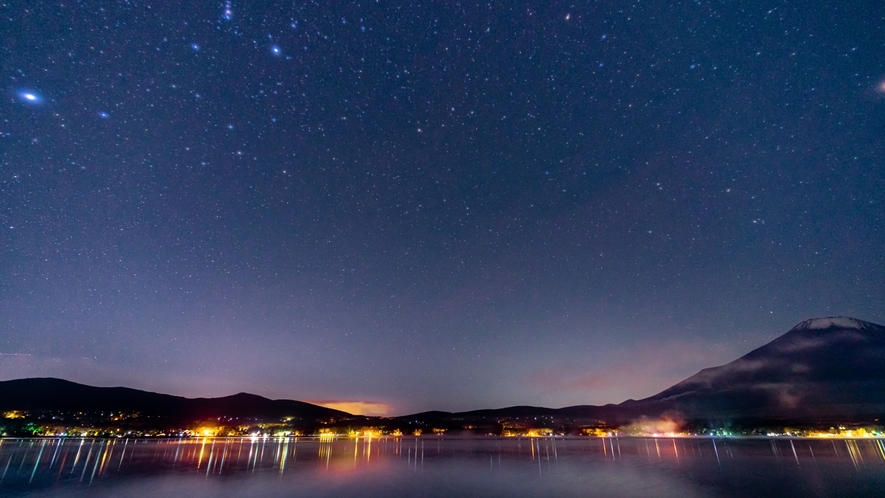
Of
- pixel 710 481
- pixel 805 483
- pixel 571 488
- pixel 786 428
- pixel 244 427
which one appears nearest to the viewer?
pixel 571 488

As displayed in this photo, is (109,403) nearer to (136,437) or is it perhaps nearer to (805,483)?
(136,437)

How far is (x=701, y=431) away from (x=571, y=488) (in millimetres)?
186728

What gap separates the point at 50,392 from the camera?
545 feet

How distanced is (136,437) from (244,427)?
46.5 meters

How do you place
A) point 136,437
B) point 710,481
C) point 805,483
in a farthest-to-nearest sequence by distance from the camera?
point 136,437 < point 710,481 < point 805,483

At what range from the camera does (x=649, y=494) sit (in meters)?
27.7

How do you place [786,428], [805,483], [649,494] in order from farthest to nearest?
[786,428] < [805,483] < [649,494]

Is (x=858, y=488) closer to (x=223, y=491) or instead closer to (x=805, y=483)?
(x=805, y=483)

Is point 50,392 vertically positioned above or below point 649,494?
above

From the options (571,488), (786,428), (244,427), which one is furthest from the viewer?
(244,427)

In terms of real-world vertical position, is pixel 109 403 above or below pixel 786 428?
above

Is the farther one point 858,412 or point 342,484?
point 858,412

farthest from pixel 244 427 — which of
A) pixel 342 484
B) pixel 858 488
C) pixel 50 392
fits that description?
pixel 858 488

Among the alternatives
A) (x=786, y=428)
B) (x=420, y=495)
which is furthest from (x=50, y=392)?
(x=786, y=428)
